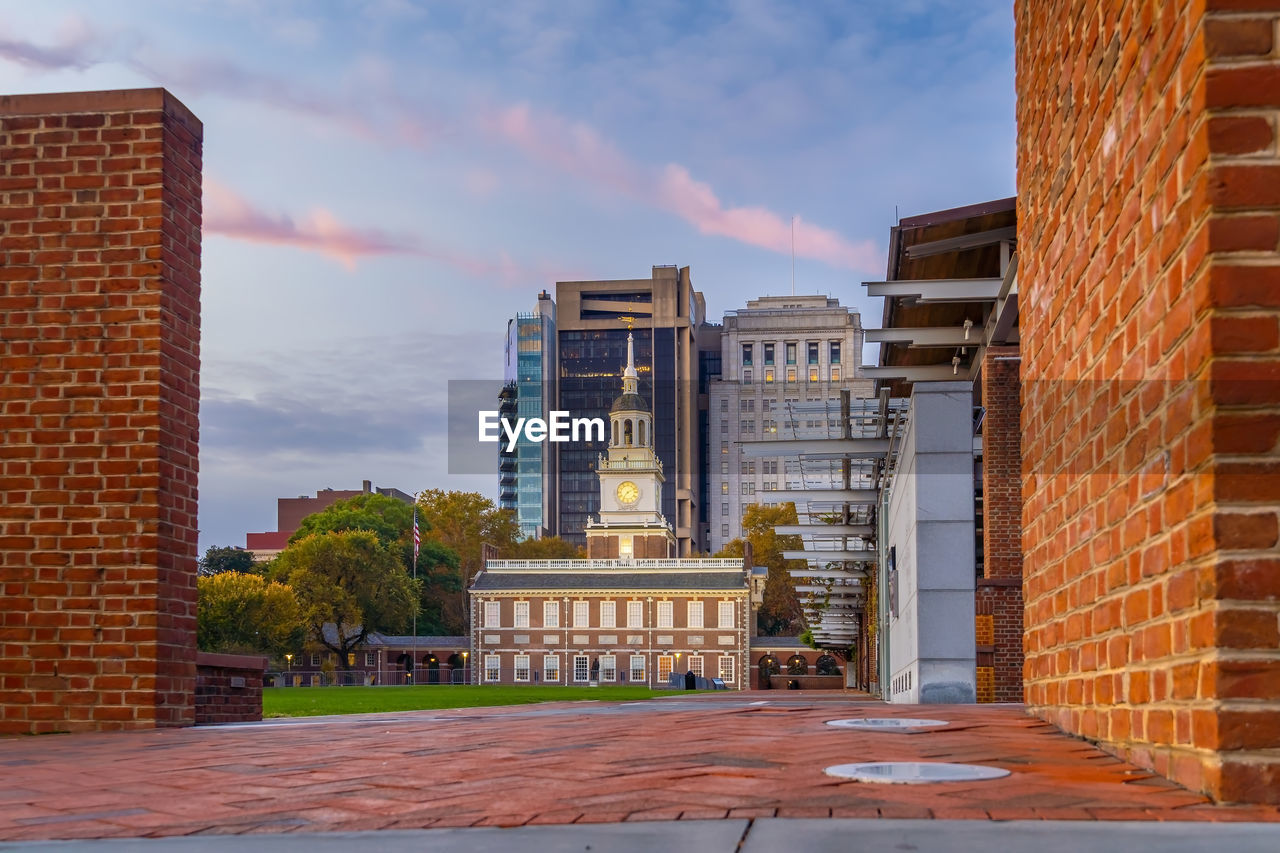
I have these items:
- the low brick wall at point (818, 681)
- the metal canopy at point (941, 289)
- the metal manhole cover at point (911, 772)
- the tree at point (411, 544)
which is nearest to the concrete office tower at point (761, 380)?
the tree at point (411, 544)

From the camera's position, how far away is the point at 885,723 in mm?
6375

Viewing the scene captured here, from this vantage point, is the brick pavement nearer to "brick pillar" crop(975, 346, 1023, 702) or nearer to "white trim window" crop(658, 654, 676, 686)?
"brick pillar" crop(975, 346, 1023, 702)

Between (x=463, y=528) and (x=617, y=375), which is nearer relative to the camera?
(x=463, y=528)

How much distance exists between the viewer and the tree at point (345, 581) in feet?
247

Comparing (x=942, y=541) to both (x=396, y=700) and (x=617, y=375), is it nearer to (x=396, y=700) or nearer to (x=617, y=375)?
(x=396, y=700)

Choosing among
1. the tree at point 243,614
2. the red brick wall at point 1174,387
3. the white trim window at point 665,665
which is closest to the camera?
the red brick wall at point 1174,387

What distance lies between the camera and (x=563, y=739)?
5.85m

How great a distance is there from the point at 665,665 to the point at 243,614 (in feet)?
127

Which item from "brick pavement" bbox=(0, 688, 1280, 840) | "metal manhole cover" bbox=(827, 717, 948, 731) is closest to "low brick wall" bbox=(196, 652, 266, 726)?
"brick pavement" bbox=(0, 688, 1280, 840)

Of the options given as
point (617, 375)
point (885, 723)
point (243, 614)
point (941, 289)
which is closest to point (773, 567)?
point (617, 375)

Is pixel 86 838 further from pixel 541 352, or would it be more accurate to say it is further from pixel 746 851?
pixel 541 352

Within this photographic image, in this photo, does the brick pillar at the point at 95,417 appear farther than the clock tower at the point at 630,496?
No

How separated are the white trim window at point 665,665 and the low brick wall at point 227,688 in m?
85.9

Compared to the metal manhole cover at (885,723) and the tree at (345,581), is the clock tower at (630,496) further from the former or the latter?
the metal manhole cover at (885,723)
